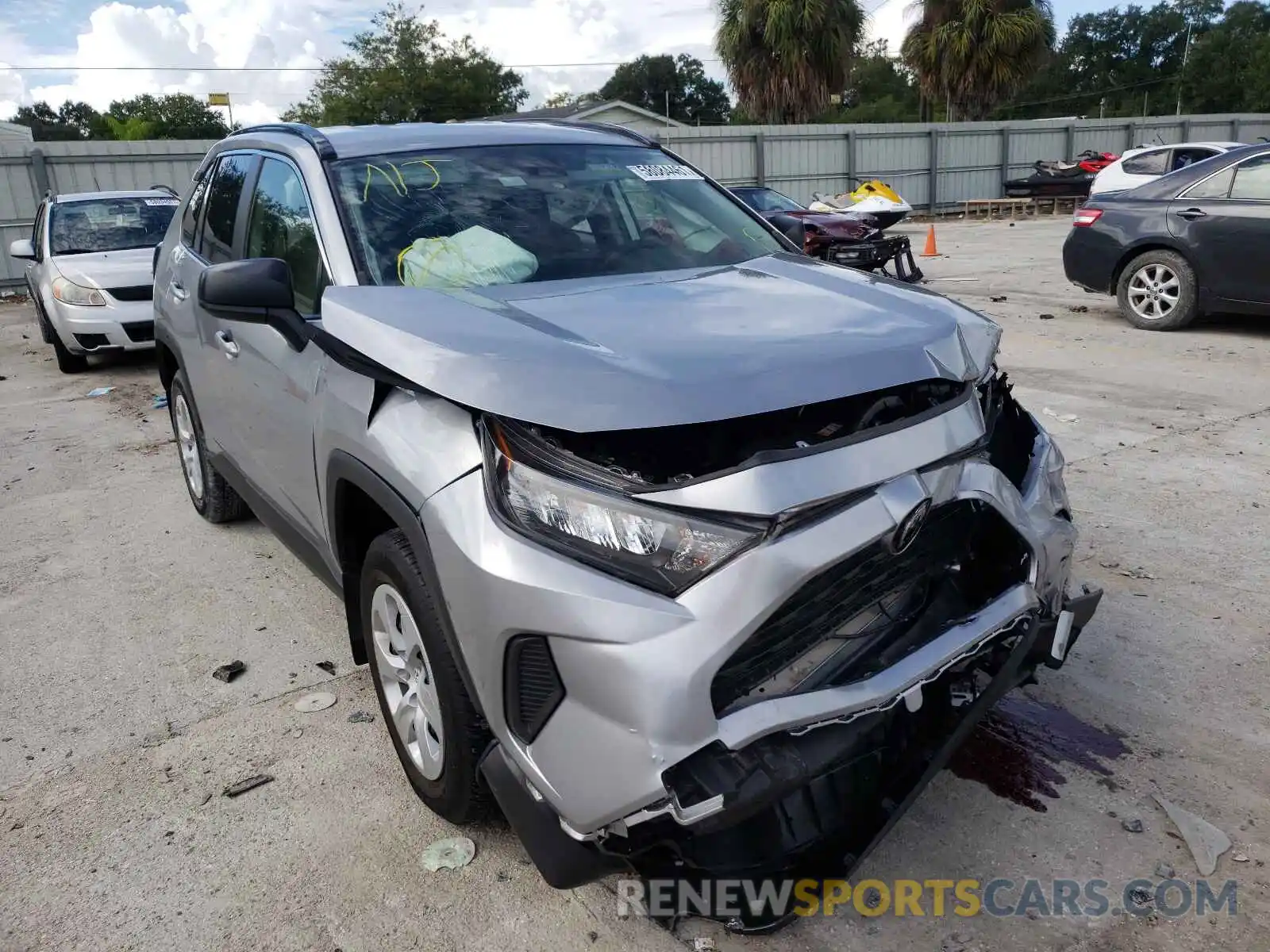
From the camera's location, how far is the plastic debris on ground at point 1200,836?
250 centimetres

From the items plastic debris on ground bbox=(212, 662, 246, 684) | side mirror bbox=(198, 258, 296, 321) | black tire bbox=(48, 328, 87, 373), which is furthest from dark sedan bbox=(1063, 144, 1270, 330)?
black tire bbox=(48, 328, 87, 373)

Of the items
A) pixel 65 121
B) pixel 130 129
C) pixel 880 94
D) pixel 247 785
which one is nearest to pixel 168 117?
pixel 130 129

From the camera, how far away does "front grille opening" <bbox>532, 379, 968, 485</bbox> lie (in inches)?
83.9

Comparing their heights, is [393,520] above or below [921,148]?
below

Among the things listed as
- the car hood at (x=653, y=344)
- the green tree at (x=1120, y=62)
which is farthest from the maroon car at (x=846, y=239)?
the green tree at (x=1120, y=62)

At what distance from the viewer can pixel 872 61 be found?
77.5 metres

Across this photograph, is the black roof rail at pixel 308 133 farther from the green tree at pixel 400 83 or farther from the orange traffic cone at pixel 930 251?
the green tree at pixel 400 83

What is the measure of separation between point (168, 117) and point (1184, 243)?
78.8 meters

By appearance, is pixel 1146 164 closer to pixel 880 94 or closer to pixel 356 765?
pixel 356 765

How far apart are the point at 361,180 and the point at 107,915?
87.8 inches

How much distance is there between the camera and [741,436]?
231 centimetres

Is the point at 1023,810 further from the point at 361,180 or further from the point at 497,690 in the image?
the point at 361,180

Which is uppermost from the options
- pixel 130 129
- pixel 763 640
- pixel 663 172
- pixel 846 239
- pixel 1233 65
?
pixel 130 129

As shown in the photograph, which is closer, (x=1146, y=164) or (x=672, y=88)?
(x=1146, y=164)
